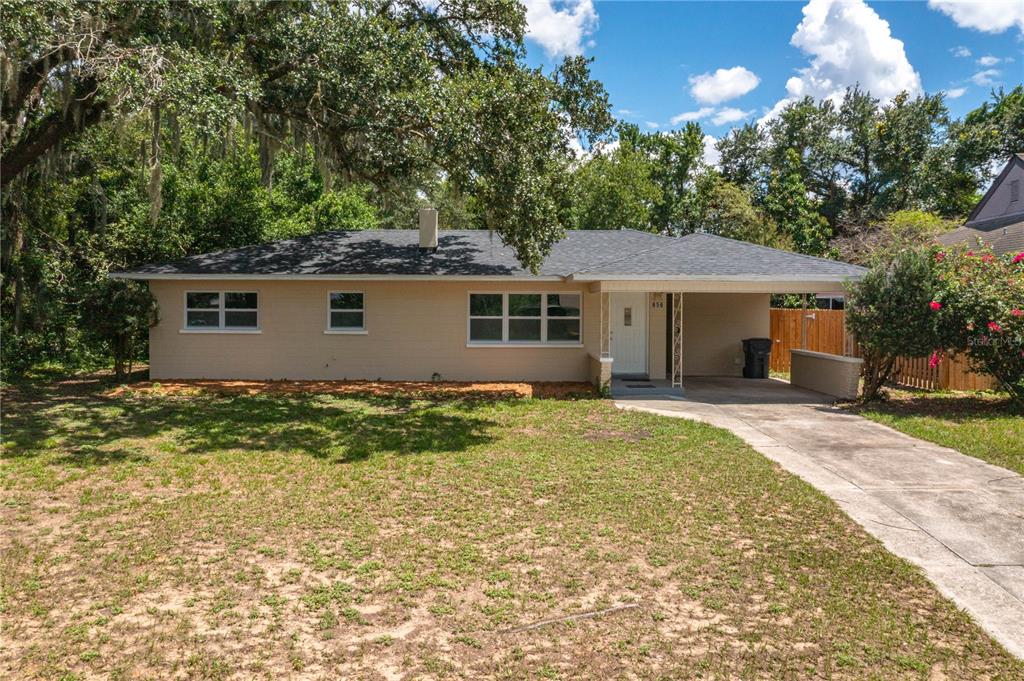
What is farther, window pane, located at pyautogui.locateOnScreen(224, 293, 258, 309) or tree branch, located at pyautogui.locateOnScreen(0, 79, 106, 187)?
window pane, located at pyautogui.locateOnScreen(224, 293, 258, 309)

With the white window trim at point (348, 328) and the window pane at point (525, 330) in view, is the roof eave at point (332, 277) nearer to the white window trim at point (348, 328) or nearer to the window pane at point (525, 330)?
the white window trim at point (348, 328)

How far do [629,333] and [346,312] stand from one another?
22.8 feet

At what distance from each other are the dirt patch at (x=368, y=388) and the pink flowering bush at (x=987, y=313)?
6.75 metres

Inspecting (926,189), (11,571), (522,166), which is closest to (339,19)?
(522,166)

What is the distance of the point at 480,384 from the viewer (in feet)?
49.5

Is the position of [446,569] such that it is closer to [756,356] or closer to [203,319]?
[203,319]

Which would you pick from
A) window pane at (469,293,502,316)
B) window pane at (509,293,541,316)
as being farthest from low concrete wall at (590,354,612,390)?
window pane at (469,293,502,316)

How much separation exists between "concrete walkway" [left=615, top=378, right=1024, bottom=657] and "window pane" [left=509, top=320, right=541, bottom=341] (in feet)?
12.6

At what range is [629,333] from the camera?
51.9 ft

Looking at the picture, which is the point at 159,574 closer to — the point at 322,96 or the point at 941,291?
the point at 322,96

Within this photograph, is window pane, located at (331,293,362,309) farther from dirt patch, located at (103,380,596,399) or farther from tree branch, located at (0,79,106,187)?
tree branch, located at (0,79,106,187)

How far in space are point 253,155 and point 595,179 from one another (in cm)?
1512

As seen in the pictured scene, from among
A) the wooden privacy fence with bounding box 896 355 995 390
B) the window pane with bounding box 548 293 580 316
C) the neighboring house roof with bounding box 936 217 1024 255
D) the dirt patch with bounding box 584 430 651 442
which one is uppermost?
the neighboring house roof with bounding box 936 217 1024 255

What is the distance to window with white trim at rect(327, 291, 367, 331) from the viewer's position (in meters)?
15.5
